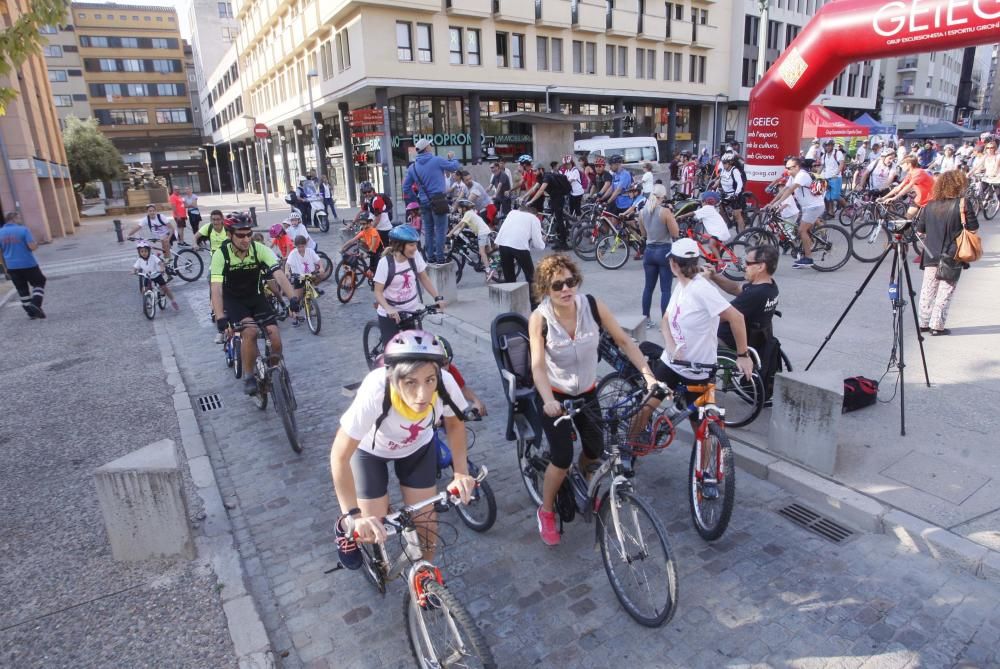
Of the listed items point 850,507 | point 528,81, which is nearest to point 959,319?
point 850,507

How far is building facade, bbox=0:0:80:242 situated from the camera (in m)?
21.9

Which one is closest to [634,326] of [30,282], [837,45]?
[837,45]

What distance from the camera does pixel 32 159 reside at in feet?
75.3

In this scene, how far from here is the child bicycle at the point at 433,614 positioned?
2682 mm

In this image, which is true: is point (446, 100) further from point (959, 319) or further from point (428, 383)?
point (428, 383)

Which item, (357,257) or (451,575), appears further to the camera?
(357,257)

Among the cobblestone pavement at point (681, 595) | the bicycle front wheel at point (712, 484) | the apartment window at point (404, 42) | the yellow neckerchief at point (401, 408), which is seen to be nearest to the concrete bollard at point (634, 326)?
the cobblestone pavement at point (681, 595)

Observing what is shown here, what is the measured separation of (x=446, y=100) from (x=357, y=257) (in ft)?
81.5

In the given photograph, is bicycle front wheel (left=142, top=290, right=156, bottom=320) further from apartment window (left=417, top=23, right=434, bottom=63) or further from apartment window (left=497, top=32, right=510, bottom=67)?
apartment window (left=497, top=32, right=510, bottom=67)

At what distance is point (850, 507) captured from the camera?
4266 millimetres

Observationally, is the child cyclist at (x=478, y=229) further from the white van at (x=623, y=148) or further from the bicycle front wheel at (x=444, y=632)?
the white van at (x=623, y=148)

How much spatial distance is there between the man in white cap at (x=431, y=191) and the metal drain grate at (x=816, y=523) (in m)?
8.69

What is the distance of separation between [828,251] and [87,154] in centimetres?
5079

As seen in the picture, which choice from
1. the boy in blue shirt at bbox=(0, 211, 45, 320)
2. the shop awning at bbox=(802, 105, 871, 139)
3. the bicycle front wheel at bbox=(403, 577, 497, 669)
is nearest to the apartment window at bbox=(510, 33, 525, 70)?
the shop awning at bbox=(802, 105, 871, 139)
